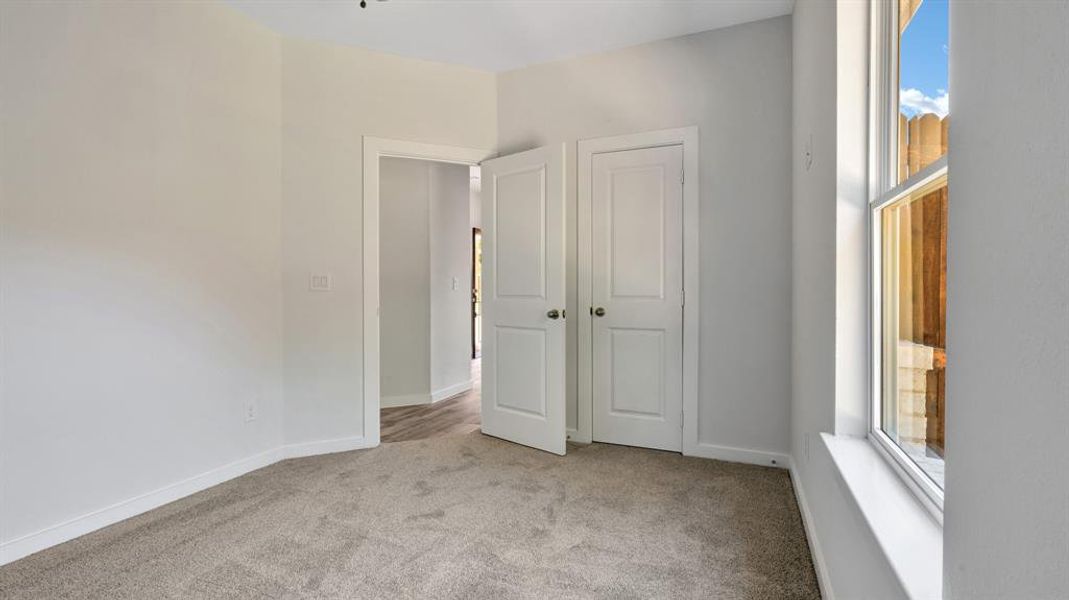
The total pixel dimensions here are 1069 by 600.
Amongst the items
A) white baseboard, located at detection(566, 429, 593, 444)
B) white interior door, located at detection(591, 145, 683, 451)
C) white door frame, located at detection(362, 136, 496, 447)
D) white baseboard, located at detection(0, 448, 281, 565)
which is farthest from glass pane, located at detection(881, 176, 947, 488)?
white baseboard, located at detection(0, 448, 281, 565)

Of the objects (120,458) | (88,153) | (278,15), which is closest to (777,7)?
(278,15)

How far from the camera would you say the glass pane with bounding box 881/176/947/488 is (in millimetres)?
1052

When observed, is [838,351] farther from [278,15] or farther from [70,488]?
[278,15]

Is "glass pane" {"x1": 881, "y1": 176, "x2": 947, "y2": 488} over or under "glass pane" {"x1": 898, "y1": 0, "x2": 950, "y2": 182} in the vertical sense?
under

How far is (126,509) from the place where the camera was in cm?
242

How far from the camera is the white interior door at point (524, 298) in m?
3.29

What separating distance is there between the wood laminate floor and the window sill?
9.43 feet

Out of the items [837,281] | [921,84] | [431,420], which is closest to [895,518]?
[837,281]

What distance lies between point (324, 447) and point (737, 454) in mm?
2561

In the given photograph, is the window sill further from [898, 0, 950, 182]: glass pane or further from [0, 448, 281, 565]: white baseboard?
[0, 448, 281, 565]: white baseboard

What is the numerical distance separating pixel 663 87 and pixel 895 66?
2.03 metres

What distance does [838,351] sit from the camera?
5.23 feet

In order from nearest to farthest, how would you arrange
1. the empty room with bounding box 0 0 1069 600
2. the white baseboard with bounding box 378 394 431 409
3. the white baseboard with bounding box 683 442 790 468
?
1. the empty room with bounding box 0 0 1069 600
2. the white baseboard with bounding box 683 442 790 468
3. the white baseboard with bounding box 378 394 431 409

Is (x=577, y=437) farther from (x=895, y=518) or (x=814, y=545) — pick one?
(x=895, y=518)
